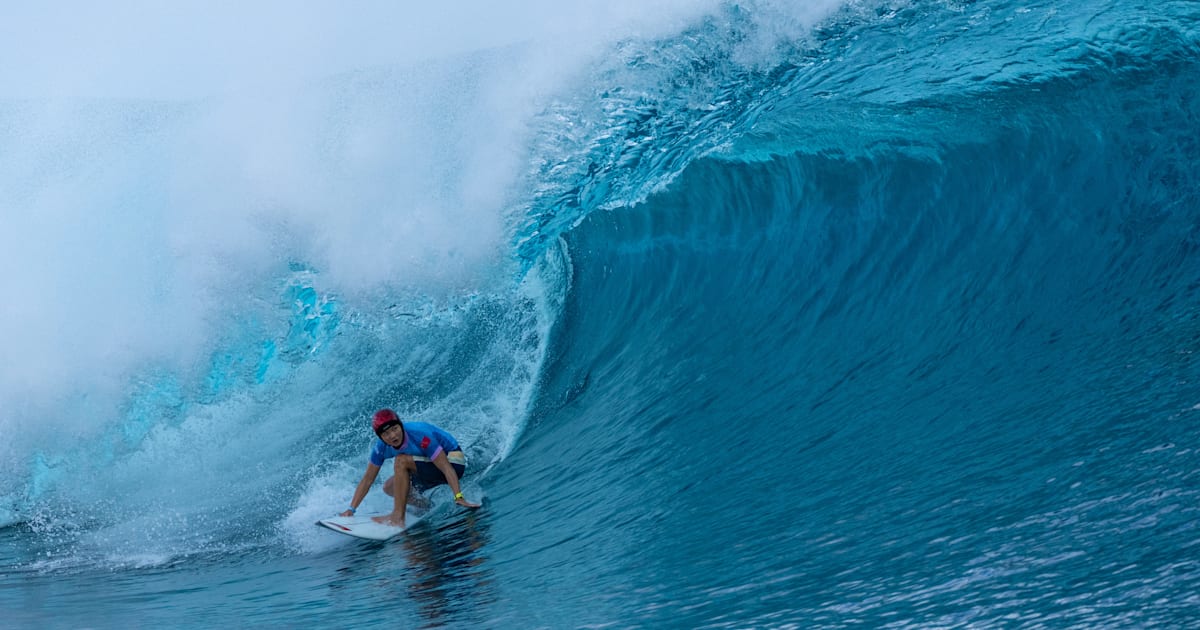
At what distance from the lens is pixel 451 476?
21.0 feet

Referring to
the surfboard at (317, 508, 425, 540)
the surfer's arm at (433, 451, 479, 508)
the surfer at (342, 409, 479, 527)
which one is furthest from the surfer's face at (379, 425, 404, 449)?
the surfboard at (317, 508, 425, 540)

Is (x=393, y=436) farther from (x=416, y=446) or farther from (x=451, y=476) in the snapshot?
(x=451, y=476)

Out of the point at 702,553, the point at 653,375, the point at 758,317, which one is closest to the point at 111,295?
the point at 653,375

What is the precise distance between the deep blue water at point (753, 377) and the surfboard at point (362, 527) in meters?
0.13

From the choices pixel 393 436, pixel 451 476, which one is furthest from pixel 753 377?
pixel 393 436

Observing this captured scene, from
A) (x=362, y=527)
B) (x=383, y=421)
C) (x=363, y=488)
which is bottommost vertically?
(x=362, y=527)

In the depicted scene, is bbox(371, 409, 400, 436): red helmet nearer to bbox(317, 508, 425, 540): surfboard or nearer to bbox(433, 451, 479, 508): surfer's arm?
bbox(433, 451, 479, 508): surfer's arm

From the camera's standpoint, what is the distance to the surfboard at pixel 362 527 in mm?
6195

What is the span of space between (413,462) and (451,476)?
0.87ft

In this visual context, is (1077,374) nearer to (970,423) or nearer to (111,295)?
(970,423)

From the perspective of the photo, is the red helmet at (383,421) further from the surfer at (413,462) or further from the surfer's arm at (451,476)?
the surfer's arm at (451,476)

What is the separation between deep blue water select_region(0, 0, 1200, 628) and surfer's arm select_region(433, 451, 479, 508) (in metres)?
0.15

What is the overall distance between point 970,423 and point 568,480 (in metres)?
2.40

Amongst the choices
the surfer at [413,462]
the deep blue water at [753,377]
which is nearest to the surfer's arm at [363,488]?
the surfer at [413,462]
